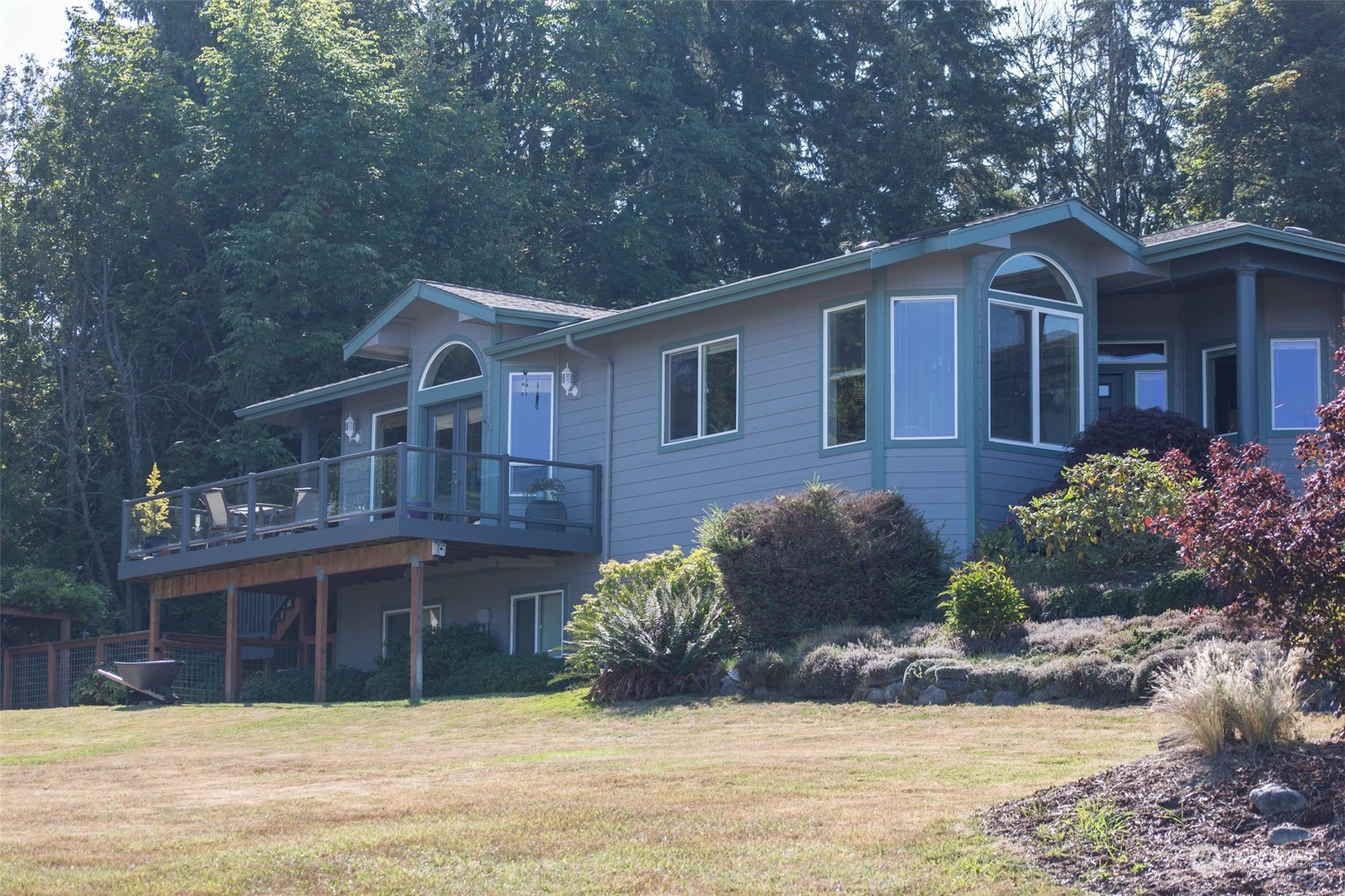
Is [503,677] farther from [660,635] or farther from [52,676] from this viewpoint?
[52,676]

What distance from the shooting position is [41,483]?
34562 millimetres

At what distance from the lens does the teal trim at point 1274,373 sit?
64.8 feet

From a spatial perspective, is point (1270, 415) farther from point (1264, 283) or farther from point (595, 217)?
point (595, 217)

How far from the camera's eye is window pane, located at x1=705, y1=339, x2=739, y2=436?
20438mm

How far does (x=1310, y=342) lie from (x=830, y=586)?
7.69 metres

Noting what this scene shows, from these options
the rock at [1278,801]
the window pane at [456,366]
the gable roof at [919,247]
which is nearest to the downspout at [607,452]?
the gable roof at [919,247]

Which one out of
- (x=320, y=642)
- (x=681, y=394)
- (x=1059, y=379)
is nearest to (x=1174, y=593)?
(x=1059, y=379)

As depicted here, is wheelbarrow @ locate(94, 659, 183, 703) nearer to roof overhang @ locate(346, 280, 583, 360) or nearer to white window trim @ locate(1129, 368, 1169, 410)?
roof overhang @ locate(346, 280, 583, 360)

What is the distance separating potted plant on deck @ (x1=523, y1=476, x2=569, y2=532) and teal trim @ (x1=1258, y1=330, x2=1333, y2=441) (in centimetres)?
906

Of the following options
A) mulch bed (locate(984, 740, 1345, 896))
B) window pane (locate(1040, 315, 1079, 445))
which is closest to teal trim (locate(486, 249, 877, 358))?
window pane (locate(1040, 315, 1079, 445))

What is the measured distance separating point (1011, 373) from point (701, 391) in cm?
410

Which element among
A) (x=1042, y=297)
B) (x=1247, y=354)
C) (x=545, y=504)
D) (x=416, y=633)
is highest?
(x=1042, y=297)

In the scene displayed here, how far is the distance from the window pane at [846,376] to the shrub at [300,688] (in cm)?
797

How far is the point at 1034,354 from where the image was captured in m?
19.1
